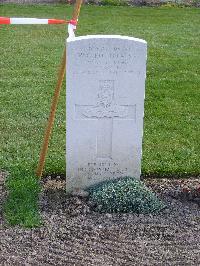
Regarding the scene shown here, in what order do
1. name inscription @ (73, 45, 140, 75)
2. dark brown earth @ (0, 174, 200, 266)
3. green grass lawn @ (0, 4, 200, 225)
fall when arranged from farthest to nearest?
green grass lawn @ (0, 4, 200, 225) → name inscription @ (73, 45, 140, 75) → dark brown earth @ (0, 174, 200, 266)

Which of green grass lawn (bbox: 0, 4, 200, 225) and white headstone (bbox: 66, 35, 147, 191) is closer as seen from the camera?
white headstone (bbox: 66, 35, 147, 191)

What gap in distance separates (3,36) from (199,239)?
862cm

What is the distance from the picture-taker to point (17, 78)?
9812 mm

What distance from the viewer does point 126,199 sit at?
5.57 meters

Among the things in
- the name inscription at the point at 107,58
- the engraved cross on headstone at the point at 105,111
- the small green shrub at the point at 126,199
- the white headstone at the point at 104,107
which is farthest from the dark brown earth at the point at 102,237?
the name inscription at the point at 107,58

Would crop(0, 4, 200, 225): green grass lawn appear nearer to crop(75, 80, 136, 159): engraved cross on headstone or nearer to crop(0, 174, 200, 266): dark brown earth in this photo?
crop(0, 174, 200, 266): dark brown earth

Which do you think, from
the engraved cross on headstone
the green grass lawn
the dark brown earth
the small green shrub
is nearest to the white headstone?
the engraved cross on headstone

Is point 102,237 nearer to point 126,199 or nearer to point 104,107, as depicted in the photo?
point 126,199

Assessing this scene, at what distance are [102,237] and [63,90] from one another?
451 centimetres

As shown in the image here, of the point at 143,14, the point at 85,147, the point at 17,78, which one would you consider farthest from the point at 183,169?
the point at 143,14

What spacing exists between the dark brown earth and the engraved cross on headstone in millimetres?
682

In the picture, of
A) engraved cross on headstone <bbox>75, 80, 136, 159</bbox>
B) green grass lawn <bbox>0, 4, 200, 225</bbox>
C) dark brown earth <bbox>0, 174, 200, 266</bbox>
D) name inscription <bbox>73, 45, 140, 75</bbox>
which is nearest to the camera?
dark brown earth <bbox>0, 174, 200, 266</bbox>

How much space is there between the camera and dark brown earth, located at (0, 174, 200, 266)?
4.87 m

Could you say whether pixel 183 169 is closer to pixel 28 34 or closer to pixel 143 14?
pixel 28 34
